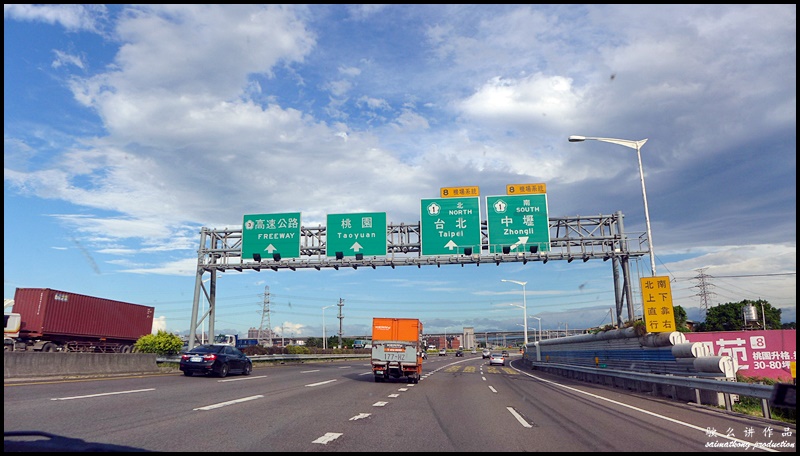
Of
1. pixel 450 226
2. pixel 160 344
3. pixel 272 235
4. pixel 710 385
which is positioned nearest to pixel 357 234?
pixel 272 235

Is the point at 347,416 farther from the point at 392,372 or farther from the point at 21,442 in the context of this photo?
the point at 392,372

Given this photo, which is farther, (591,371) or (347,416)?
(591,371)

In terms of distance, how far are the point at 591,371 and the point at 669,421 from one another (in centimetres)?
1410

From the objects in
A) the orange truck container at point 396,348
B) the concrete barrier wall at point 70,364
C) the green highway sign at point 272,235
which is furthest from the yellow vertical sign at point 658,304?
the concrete barrier wall at point 70,364

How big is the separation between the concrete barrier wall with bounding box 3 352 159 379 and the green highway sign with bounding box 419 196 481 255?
14.8 metres

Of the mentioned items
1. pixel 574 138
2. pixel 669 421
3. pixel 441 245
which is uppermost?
pixel 574 138

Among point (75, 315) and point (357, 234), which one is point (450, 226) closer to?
point (357, 234)

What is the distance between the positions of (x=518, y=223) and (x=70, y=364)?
21265 millimetres

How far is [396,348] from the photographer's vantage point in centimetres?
2314

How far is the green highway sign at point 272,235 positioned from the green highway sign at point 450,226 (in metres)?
7.39

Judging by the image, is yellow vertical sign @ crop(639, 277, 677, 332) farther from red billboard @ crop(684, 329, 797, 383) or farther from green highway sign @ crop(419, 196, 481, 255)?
green highway sign @ crop(419, 196, 481, 255)

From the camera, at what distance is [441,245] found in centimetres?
2862

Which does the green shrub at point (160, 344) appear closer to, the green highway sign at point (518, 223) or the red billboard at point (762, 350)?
the green highway sign at point (518, 223)

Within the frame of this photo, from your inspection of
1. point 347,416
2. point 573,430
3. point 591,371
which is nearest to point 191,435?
point 347,416
